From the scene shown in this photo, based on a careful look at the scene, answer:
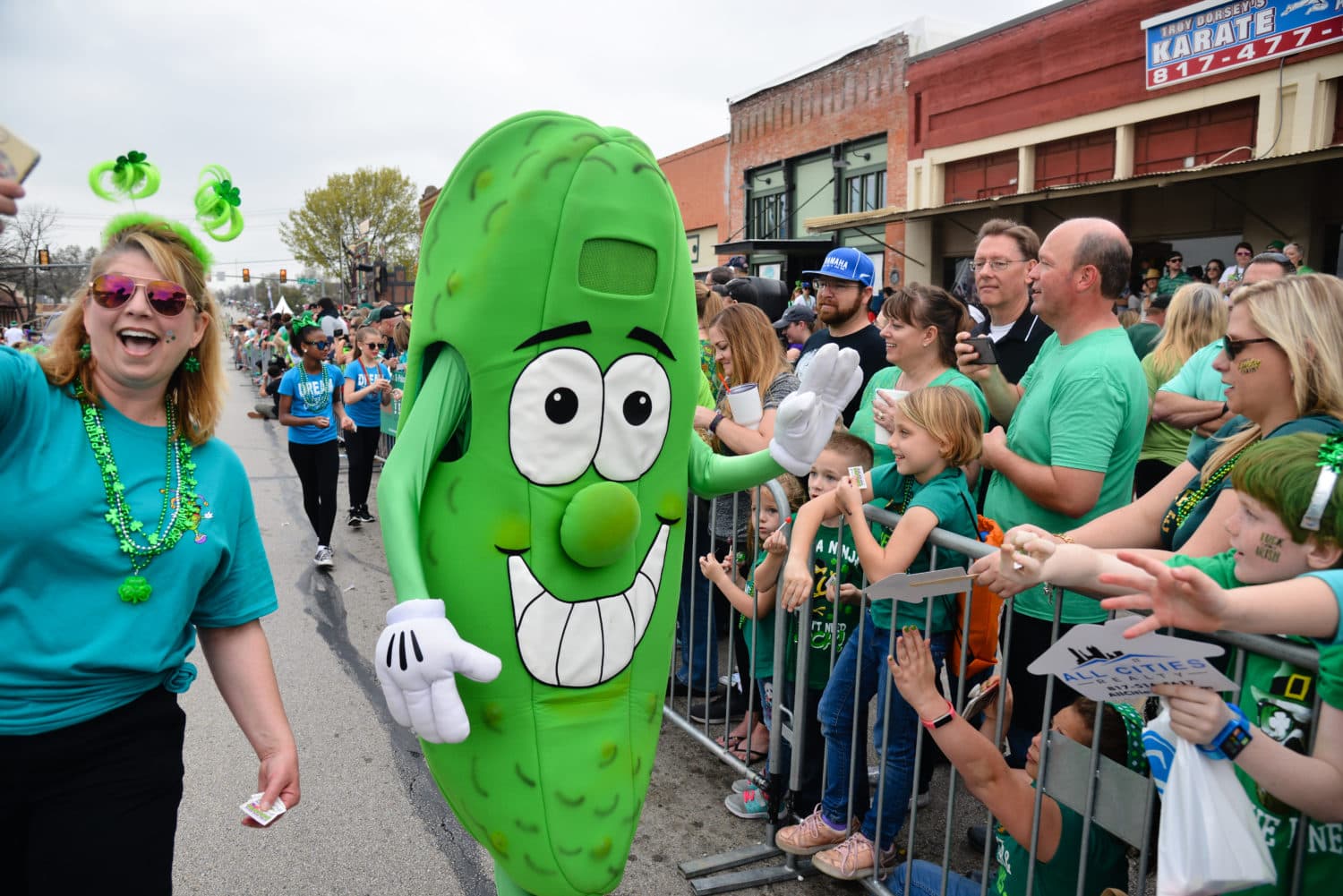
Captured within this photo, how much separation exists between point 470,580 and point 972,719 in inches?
66.9

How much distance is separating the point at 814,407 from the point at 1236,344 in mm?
Result: 1029

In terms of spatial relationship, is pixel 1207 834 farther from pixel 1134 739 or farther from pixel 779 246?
pixel 779 246

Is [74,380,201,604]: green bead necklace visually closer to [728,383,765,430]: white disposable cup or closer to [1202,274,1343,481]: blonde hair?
[728,383,765,430]: white disposable cup

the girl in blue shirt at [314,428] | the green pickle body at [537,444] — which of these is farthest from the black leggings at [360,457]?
the green pickle body at [537,444]

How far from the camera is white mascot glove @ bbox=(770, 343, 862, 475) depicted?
7.13 feet

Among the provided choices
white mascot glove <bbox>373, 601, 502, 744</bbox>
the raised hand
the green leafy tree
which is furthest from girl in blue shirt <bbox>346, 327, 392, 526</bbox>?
the green leafy tree

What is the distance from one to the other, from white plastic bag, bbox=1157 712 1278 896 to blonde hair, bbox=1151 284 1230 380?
10.8ft

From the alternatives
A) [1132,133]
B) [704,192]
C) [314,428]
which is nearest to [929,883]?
[314,428]

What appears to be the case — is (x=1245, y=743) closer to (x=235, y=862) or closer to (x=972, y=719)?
(x=972, y=719)

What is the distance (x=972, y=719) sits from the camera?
2.79 meters

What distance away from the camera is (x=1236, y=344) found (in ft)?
7.20

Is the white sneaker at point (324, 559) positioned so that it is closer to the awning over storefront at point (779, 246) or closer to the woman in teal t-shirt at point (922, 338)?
the woman in teal t-shirt at point (922, 338)

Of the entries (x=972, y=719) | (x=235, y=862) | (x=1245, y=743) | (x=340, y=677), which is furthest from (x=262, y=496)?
(x=1245, y=743)

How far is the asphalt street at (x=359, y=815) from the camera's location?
3104 mm
